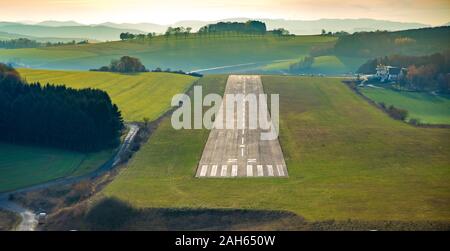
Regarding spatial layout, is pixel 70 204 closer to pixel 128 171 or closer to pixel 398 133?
pixel 128 171

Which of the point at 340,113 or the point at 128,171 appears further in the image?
the point at 340,113

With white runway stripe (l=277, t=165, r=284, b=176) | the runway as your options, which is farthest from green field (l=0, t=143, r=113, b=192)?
white runway stripe (l=277, t=165, r=284, b=176)

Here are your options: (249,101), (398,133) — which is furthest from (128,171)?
(249,101)

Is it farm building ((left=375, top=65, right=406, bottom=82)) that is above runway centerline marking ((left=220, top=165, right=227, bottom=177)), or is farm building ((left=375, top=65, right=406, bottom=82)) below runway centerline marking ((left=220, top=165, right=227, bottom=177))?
above

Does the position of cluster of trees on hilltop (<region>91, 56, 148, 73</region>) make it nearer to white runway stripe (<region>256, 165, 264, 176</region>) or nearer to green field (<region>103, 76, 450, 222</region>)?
green field (<region>103, 76, 450, 222</region>)

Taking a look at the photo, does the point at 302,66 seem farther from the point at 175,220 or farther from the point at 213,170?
the point at 175,220
